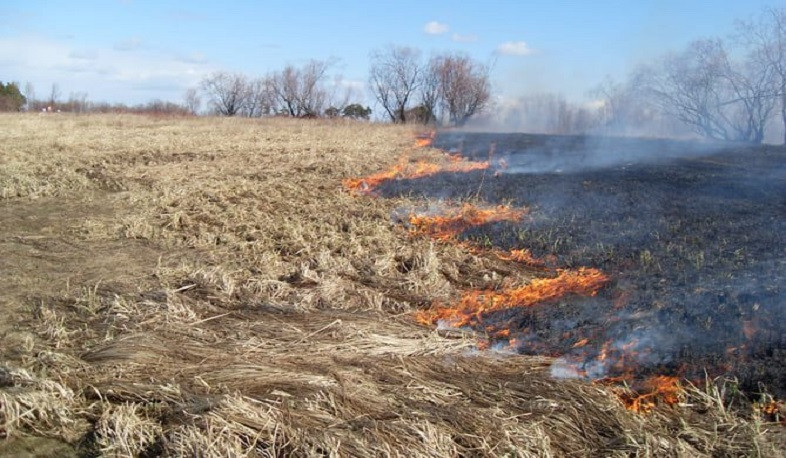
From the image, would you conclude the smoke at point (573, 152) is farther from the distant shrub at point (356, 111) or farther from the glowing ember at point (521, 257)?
the distant shrub at point (356, 111)

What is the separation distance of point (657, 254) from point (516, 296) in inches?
69.9

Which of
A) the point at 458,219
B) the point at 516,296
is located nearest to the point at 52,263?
the point at 516,296

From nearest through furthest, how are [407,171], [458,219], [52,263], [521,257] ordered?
1. [52,263]
2. [521,257]
3. [458,219]
4. [407,171]

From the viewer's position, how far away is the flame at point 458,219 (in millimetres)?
8156

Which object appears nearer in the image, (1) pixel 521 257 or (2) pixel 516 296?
(2) pixel 516 296

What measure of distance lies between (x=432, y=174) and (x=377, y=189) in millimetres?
2094

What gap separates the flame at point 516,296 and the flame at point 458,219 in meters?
2.06

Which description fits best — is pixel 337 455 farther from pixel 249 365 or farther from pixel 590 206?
pixel 590 206

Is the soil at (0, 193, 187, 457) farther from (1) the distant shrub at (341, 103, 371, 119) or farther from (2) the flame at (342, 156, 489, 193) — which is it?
(1) the distant shrub at (341, 103, 371, 119)

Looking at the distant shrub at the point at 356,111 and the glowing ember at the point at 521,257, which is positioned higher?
the distant shrub at the point at 356,111

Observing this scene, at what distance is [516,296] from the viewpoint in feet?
18.5

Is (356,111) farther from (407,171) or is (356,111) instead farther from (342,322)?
(342,322)

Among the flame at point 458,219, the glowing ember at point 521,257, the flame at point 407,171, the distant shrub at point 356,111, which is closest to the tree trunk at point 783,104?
the flame at point 407,171

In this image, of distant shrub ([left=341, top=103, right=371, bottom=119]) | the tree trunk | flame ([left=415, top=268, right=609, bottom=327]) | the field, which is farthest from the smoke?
distant shrub ([left=341, top=103, right=371, bottom=119])
